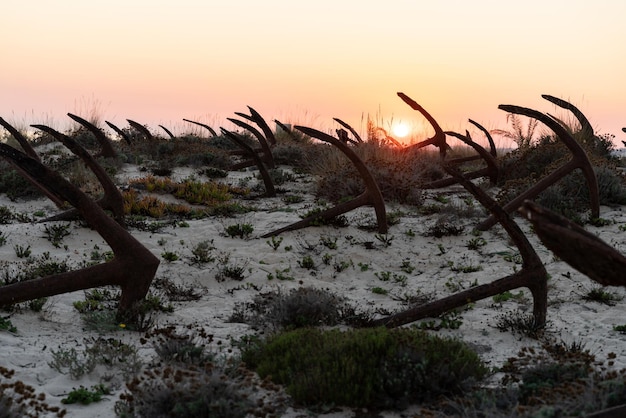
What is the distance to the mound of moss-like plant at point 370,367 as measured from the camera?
11.8 feet

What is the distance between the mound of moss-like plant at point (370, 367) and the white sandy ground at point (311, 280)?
0.17 m

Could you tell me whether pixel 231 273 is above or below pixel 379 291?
below

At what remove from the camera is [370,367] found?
12.3ft

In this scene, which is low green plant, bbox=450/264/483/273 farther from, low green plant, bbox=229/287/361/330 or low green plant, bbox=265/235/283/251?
low green plant, bbox=265/235/283/251

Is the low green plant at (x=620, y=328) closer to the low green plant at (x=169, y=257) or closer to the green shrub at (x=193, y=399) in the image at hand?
the green shrub at (x=193, y=399)

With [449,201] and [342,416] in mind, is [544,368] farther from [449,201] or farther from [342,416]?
[449,201]

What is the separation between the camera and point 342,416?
353 centimetres

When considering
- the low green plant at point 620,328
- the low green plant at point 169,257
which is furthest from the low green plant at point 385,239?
the low green plant at point 620,328

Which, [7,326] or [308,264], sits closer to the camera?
[7,326]

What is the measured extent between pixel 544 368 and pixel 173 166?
11816mm

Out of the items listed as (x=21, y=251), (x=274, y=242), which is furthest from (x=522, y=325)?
(x=21, y=251)

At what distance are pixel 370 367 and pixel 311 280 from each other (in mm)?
3175

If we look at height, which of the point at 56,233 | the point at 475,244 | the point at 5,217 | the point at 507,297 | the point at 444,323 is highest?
the point at 475,244

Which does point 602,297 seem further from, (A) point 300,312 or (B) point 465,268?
(A) point 300,312
